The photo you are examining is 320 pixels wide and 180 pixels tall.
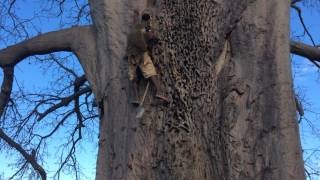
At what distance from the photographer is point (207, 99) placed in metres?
4.03

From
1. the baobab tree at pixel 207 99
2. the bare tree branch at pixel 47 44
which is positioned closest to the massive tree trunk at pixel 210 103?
the baobab tree at pixel 207 99

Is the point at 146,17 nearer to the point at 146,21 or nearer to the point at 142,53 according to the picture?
the point at 146,21

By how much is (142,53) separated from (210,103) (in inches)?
26.2

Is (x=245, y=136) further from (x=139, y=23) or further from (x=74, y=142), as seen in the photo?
(x=74, y=142)

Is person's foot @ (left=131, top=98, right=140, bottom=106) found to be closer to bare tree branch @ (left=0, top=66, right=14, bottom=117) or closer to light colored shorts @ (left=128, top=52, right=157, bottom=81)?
light colored shorts @ (left=128, top=52, right=157, bottom=81)

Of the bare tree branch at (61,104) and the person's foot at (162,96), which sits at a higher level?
the bare tree branch at (61,104)

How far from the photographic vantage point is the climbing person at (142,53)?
4.02 metres

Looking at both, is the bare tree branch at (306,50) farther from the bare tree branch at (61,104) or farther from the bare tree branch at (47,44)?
the bare tree branch at (61,104)

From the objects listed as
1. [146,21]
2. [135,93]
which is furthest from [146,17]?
[135,93]

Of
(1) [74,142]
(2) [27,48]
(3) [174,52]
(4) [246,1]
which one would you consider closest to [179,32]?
(3) [174,52]

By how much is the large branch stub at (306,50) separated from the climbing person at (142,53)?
7.58 feet

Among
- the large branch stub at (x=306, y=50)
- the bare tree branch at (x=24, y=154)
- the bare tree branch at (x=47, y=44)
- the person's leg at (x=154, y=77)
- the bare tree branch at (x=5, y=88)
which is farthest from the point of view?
the bare tree branch at (x=24, y=154)

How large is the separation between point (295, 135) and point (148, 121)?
3.74ft

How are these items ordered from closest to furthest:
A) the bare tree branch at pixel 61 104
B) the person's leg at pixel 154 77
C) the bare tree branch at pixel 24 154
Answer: the person's leg at pixel 154 77
the bare tree branch at pixel 24 154
the bare tree branch at pixel 61 104
